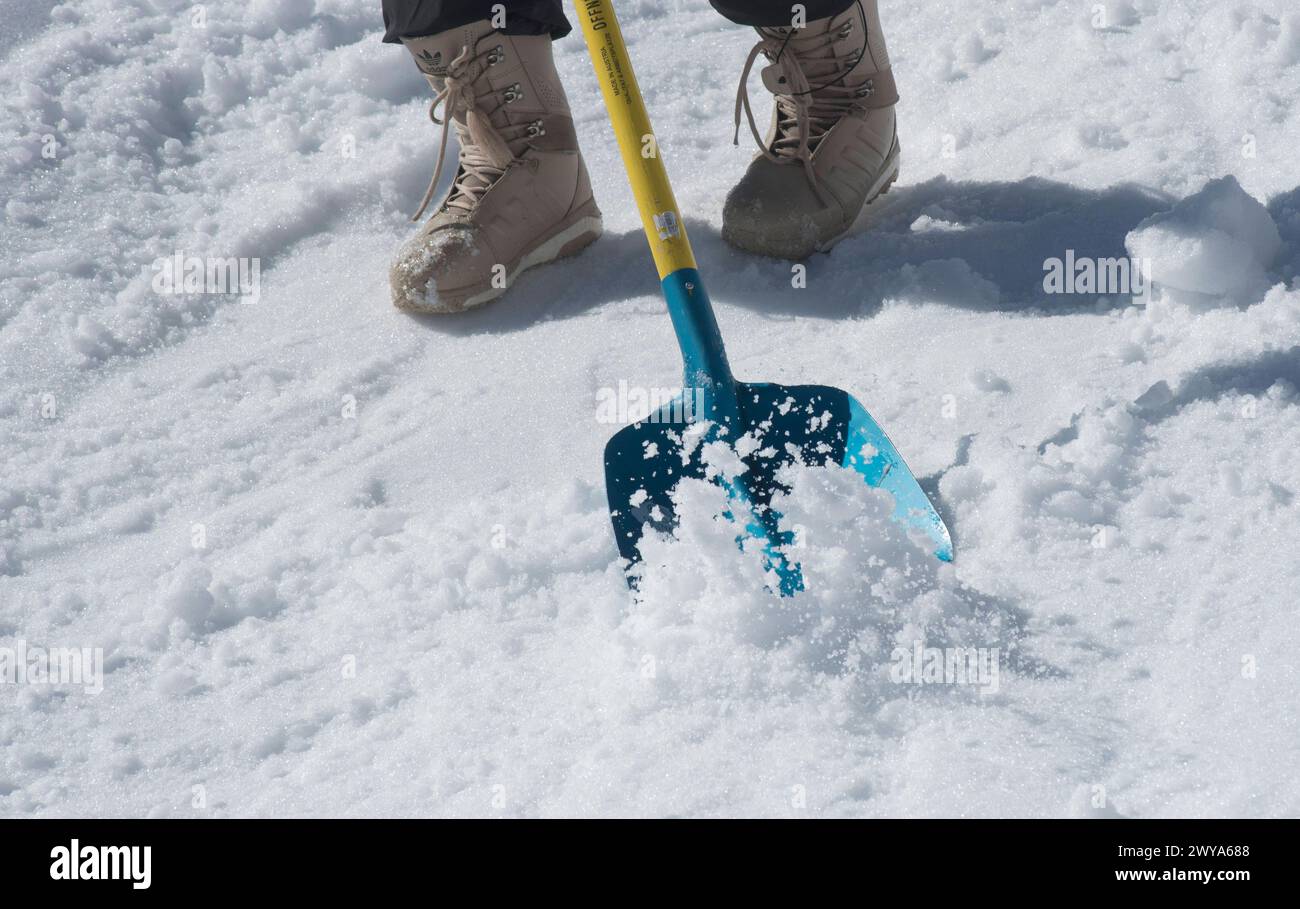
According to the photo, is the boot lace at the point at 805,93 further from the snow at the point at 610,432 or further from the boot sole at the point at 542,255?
the boot sole at the point at 542,255

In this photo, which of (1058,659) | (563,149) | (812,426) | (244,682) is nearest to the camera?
(1058,659)

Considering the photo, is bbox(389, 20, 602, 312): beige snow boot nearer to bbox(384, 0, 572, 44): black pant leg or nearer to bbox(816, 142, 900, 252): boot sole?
bbox(384, 0, 572, 44): black pant leg

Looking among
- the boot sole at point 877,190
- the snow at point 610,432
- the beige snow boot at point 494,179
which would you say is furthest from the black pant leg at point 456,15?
the boot sole at point 877,190

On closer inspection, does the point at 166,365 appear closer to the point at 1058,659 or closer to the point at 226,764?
the point at 226,764

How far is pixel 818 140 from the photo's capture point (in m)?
2.46

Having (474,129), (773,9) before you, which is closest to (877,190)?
(773,9)

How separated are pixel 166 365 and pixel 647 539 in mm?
1212

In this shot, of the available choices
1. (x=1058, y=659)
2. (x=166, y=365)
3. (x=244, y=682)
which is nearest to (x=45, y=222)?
(x=166, y=365)

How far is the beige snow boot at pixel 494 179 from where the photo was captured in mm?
2365

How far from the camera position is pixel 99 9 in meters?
3.23

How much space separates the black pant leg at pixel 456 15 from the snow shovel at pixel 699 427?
418mm

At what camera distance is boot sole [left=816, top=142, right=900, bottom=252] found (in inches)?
96.3

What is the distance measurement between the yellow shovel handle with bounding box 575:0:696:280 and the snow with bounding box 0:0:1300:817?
0.91ft

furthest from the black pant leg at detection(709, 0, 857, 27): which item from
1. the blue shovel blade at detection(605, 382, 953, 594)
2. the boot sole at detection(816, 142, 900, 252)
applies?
the blue shovel blade at detection(605, 382, 953, 594)
